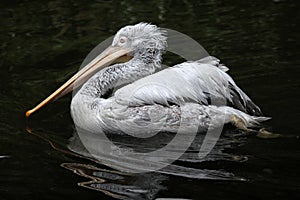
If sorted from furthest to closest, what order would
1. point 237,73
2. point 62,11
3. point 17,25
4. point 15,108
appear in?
point 62,11, point 17,25, point 237,73, point 15,108

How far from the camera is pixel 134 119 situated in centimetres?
466

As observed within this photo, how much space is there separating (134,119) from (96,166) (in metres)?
0.64

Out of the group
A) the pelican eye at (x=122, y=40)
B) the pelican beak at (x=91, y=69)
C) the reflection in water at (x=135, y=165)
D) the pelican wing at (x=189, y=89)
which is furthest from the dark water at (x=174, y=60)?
the pelican eye at (x=122, y=40)

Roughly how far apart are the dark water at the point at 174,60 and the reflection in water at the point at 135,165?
0.01 meters

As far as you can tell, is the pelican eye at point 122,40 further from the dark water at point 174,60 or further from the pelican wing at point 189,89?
the dark water at point 174,60

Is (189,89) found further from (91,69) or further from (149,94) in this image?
(91,69)

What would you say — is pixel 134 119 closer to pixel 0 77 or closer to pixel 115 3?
pixel 0 77

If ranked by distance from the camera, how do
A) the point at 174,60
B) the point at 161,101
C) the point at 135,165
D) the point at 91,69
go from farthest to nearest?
the point at 174,60 < the point at 91,69 < the point at 161,101 < the point at 135,165

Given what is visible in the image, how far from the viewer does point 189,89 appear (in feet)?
15.5

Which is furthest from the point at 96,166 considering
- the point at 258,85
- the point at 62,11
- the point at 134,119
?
the point at 62,11

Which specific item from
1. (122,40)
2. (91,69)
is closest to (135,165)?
(91,69)

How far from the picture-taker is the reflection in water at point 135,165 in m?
3.76

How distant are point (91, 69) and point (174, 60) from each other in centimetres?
145

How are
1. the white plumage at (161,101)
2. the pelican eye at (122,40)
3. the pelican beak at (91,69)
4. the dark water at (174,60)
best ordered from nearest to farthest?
the dark water at (174,60) → the white plumage at (161,101) → the pelican beak at (91,69) → the pelican eye at (122,40)
